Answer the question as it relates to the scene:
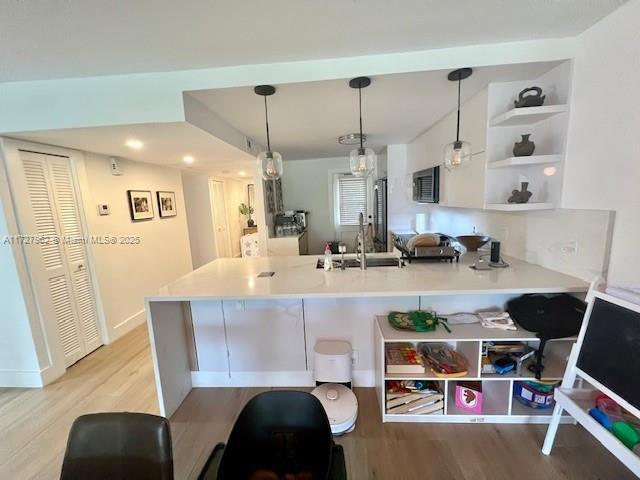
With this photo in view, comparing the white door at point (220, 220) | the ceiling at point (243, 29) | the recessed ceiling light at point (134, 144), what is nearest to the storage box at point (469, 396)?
the ceiling at point (243, 29)

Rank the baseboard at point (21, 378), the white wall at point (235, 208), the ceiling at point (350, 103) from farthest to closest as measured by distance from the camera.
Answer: the white wall at point (235, 208) → the baseboard at point (21, 378) → the ceiling at point (350, 103)

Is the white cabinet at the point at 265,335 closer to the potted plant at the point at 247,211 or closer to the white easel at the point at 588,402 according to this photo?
the white easel at the point at 588,402

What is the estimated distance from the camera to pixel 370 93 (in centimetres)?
Answer: 200

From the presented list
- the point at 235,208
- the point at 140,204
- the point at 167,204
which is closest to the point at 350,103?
the point at 140,204

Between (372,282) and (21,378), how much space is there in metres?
3.04

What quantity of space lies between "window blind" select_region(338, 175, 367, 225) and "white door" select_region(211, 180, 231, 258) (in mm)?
2458

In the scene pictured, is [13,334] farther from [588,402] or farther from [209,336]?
[588,402]

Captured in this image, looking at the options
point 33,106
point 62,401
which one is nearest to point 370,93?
point 33,106

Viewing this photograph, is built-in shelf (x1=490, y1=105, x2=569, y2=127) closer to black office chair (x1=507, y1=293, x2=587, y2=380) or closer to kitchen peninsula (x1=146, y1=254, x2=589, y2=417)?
kitchen peninsula (x1=146, y1=254, x2=589, y2=417)

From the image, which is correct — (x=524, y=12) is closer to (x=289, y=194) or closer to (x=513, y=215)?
(x=513, y=215)

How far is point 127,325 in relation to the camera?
319cm

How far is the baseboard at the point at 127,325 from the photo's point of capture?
9.86ft

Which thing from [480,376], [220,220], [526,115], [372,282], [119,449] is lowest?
[480,376]

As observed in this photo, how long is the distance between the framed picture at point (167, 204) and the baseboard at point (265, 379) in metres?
2.56
